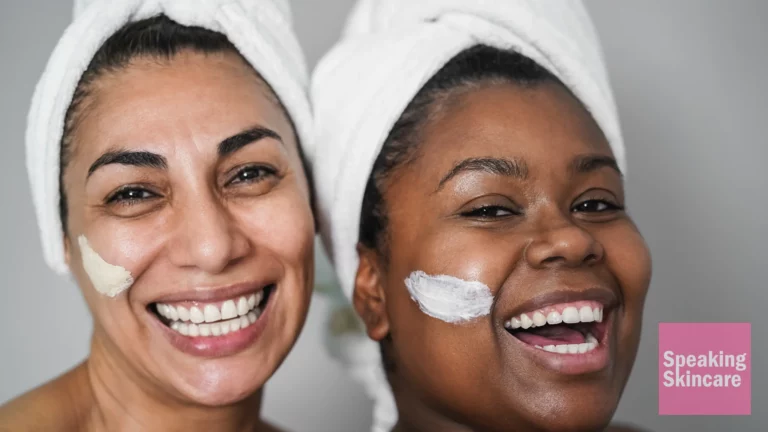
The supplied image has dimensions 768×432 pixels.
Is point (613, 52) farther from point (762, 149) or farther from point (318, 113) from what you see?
point (318, 113)

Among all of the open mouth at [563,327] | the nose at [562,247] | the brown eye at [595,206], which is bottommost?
the open mouth at [563,327]

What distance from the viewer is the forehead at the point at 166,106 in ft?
3.82

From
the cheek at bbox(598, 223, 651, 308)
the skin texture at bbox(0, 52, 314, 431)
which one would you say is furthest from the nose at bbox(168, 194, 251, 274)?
the cheek at bbox(598, 223, 651, 308)

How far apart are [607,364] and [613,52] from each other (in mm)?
1110

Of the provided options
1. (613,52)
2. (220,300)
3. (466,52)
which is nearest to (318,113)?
(466,52)

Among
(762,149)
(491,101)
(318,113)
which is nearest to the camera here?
(491,101)

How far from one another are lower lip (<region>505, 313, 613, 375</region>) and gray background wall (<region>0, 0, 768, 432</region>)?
0.70 meters

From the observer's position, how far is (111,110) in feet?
3.87

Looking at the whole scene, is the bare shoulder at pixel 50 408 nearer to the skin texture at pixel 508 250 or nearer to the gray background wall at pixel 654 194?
the gray background wall at pixel 654 194

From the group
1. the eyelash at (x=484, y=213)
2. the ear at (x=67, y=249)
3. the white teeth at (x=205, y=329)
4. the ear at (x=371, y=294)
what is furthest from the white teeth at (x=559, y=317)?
the ear at (x=67, y=249)

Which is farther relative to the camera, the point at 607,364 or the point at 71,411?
the point at 71,411

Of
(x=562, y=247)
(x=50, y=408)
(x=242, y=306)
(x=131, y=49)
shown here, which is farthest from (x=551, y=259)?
(x=50, y=408)

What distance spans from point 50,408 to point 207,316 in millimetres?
340

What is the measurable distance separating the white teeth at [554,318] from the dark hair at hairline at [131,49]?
2.35 feet
